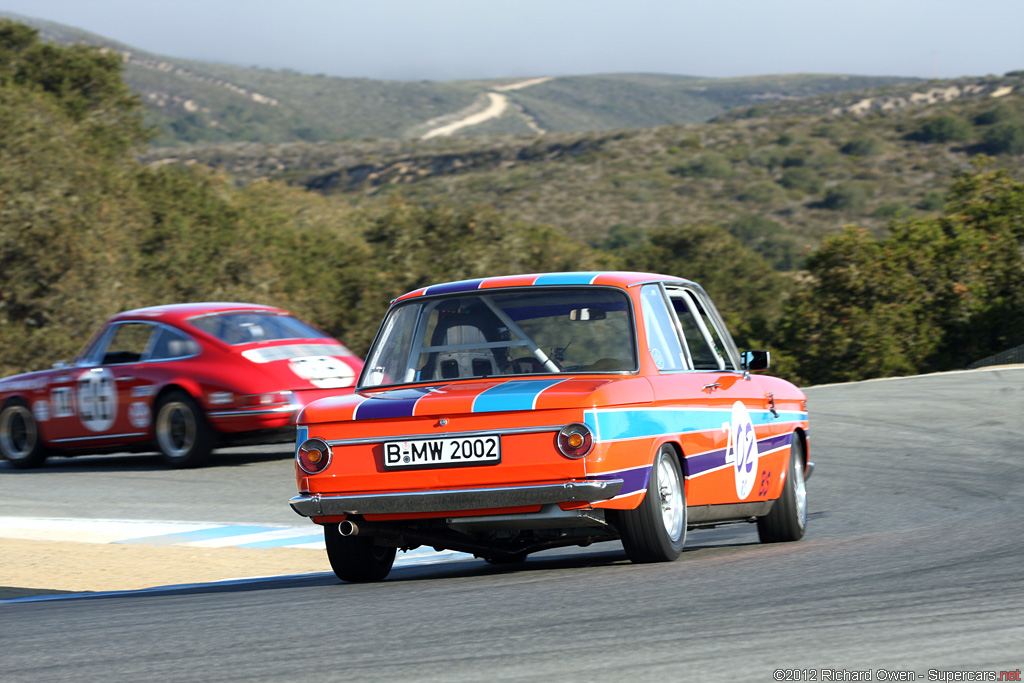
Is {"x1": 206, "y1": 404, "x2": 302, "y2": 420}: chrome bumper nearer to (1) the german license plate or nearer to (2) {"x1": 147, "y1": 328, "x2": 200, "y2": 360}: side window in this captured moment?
(2) {"x1": 147, "y1": 328, "x2": 200, "y2": 360}: side window

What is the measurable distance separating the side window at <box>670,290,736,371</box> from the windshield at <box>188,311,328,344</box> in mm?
6466

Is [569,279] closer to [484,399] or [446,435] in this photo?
[484,399]

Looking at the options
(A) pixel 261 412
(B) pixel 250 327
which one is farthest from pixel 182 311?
(A) pixel 261 412

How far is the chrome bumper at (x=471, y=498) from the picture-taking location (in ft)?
20.4

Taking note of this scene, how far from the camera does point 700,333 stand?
26.3ft

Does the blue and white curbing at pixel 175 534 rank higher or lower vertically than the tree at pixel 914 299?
higher

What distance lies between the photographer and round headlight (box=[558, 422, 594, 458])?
6211 mm

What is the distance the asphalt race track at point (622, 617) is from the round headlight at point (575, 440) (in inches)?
24.8

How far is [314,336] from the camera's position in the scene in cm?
1421

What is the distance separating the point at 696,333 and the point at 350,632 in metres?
3.47

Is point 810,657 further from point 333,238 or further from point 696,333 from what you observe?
point 333,238

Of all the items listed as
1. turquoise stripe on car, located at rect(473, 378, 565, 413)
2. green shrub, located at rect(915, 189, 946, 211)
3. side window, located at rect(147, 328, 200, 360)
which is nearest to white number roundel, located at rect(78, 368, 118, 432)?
side window, located at rect(147, 328, 200, 360)

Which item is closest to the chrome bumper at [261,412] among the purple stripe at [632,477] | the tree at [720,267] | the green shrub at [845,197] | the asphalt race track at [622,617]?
the asphalt race track at [622,617]

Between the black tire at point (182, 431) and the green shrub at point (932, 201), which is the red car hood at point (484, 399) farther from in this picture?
the green shrub at point (932, 201)
